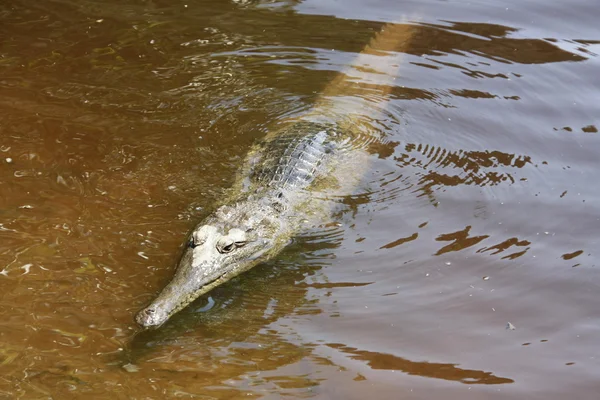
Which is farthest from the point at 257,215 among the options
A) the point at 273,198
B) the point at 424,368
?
the point at 424,368

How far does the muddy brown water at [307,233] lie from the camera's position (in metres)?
3.78

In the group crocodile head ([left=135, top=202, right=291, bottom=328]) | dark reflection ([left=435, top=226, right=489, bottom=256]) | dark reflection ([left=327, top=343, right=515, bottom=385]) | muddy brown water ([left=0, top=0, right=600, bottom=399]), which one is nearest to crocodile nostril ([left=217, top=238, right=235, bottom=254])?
crocodile head ([left=135, top=202, right=291, bottom=328])

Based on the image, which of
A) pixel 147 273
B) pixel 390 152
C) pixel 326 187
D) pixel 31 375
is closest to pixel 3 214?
pixel 147 273

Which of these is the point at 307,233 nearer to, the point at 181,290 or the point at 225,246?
the point at 225,246

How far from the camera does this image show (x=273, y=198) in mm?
4961

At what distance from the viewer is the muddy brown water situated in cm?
378

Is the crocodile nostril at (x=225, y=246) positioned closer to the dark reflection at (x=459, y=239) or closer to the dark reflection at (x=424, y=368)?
the dark reflection at (x=424, y=368)

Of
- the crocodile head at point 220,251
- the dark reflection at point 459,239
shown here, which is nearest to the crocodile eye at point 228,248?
the crocodile head at point 220,251

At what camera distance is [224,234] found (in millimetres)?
4512

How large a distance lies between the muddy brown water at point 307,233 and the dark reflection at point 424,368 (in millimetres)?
15

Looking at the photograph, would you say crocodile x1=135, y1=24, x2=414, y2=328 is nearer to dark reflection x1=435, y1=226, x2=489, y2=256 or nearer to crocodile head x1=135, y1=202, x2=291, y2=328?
crocodile head x1=135, y1=202, x2=291, y2=328

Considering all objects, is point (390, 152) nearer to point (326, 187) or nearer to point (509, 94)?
point (326, 187)

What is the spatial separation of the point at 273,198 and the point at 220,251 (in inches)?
29.4

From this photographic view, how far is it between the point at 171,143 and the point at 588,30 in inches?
199
